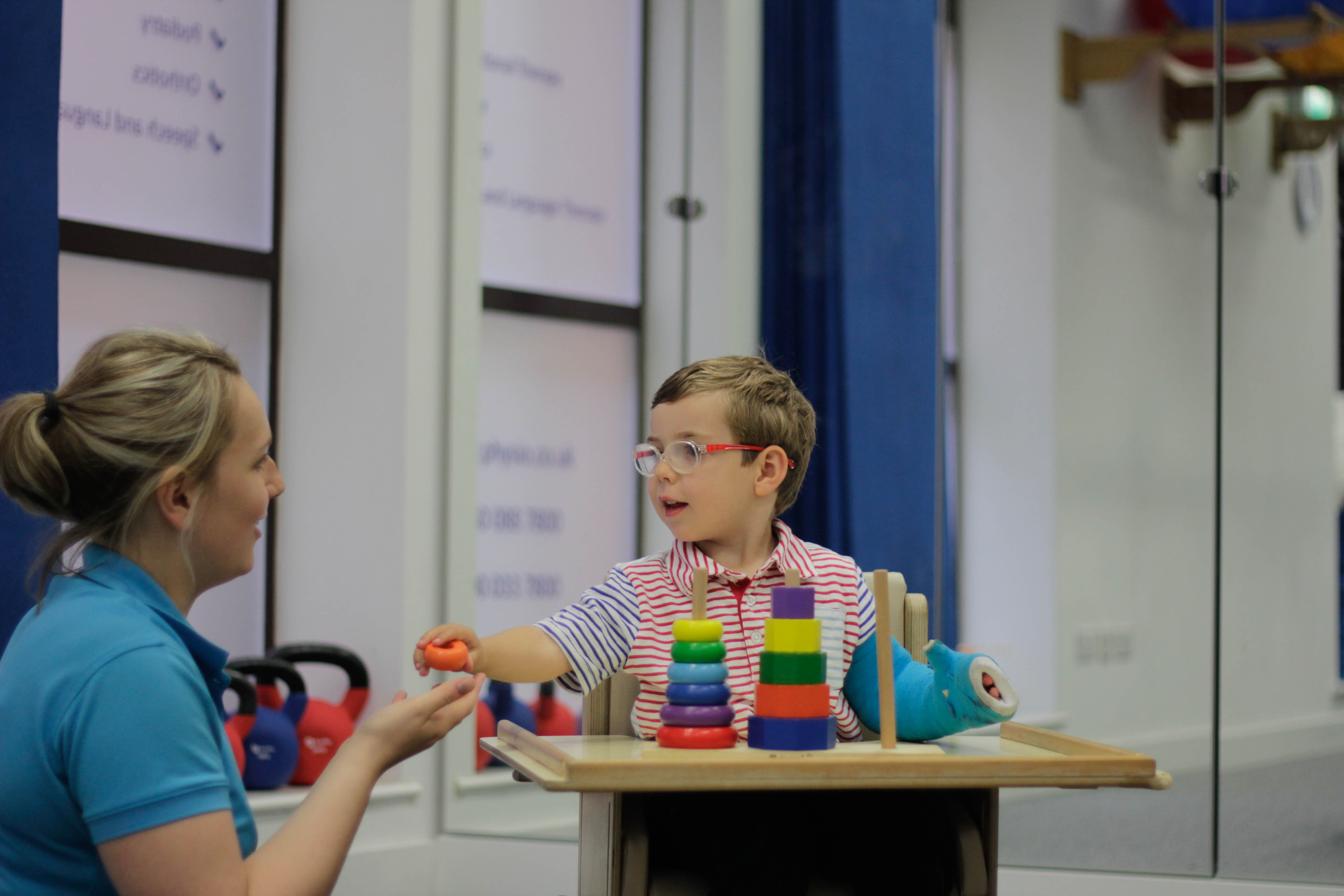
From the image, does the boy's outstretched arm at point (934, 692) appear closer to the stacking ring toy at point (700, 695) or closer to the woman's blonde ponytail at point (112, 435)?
the stacking ring toy at point (700, 695)

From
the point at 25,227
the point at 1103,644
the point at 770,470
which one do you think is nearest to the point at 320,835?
the point at 770,470

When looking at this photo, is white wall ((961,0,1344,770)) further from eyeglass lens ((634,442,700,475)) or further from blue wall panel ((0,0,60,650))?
blue wall panel ((0,0,60,650))

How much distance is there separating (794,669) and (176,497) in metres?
0.64

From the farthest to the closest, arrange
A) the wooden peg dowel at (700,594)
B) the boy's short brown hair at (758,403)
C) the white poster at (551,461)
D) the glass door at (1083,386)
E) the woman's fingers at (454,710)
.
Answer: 1. the white poster at (551,461)
2. the glass door at (1083,386)
3. the boy's short brown hair at (758,403)
4. the wooden peg dowel at (700,594)
5. the woman's fingers at (454,710)

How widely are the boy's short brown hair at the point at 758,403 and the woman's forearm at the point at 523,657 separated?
351mm

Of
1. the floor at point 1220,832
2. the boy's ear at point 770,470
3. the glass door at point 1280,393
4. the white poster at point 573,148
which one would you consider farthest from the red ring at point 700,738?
the white poster at point 573,148

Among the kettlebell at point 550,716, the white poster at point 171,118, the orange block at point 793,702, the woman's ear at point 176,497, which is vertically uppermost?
the white poster at point 171,118

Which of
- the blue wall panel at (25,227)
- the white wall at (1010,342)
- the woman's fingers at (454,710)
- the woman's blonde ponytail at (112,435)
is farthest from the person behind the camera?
the white wall at (1010,342)

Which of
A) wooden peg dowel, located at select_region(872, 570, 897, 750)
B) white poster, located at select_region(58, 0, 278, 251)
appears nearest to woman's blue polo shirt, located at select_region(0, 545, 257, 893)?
wooden peg dowel, located at select_region(872, 570, 897, 750)

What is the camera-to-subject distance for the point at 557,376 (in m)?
3.90

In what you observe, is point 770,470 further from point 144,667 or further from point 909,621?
point 144,667

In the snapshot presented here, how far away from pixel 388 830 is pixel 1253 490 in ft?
7.17

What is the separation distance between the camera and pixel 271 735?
9.89 feet

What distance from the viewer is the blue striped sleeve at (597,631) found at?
1.70 m
